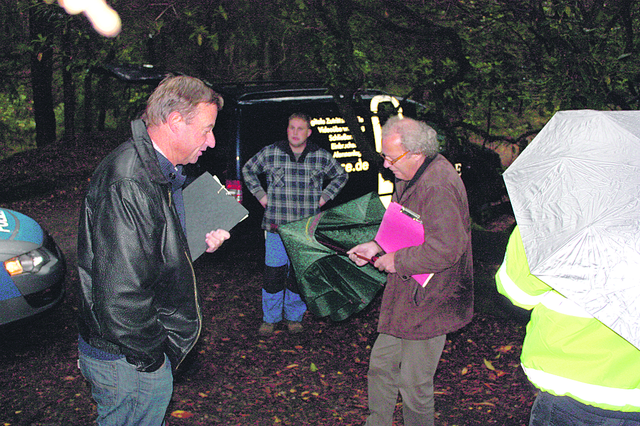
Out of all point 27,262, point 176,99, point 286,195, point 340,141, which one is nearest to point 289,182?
point 286,195

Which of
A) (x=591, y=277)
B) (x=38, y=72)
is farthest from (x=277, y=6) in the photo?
(x=38, y=72)

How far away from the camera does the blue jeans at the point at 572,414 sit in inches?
76.3

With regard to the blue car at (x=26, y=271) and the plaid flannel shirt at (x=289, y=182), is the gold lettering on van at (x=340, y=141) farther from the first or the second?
the blue car at (x=26, y=271)

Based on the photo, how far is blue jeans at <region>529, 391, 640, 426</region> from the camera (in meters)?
1.94

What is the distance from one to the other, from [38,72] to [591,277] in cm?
1903

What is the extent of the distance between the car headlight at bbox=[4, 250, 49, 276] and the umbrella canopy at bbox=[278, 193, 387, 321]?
2.75 m

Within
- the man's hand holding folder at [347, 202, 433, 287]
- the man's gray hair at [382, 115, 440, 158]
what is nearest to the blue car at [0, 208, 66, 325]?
the man's hand holding folder at [347, 202, 433, 287]

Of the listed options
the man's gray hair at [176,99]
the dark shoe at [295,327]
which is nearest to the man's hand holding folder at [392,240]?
the man's gray hair at [176,99]

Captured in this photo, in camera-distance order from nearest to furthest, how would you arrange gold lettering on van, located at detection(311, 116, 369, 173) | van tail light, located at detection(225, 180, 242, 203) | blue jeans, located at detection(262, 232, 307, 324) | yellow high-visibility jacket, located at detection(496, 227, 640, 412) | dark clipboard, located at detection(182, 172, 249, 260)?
yellow high-visibility jacket, located at detection(496, 227, 640, 412)
dark clipboard, located at detection(182, 172, 249, 260)
blue jeans, located at detection(262, 232, 307, 324)
van tail light, located at detection(225, 180, 242, 203)
gold lettering on van, located at detection(311, 116, 369, 173)

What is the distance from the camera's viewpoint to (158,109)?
7.04 ft

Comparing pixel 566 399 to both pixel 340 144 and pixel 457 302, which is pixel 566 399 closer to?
pixel 457 302

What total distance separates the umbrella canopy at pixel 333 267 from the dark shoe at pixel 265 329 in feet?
5.77

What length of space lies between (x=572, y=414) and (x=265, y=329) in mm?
3649

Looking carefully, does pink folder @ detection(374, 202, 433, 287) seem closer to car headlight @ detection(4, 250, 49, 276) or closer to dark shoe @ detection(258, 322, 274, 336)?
dark shoe @ detection(258, 322, 274, 336)
